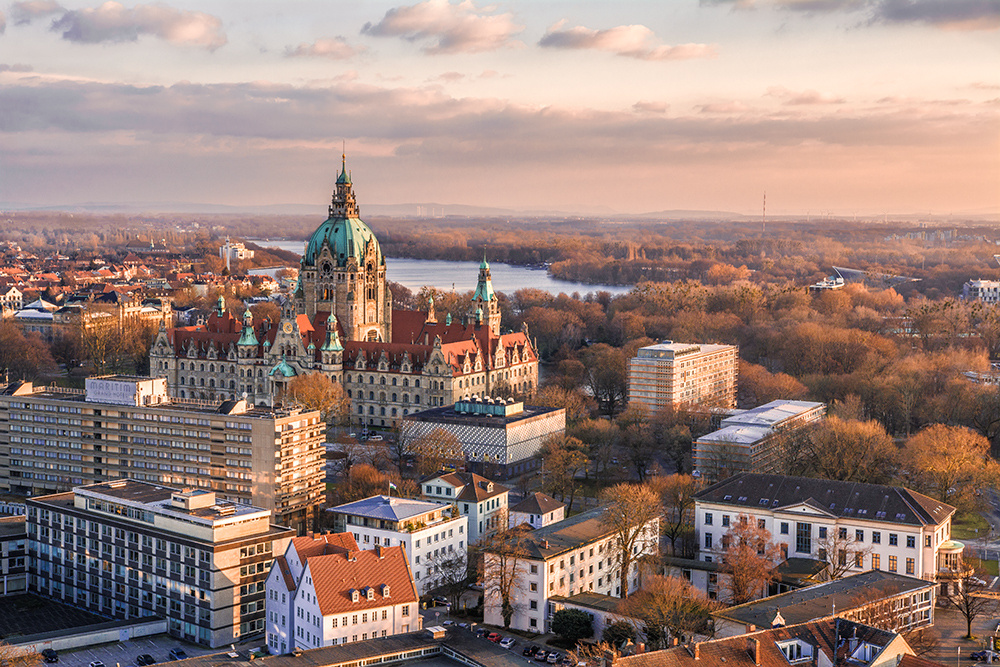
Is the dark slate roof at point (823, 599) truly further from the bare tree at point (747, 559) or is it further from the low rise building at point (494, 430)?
the low rise building at point (494, 430)

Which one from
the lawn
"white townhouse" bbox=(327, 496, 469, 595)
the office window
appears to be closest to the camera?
"white townhouse" bbox=(327, 496, 469, 595)

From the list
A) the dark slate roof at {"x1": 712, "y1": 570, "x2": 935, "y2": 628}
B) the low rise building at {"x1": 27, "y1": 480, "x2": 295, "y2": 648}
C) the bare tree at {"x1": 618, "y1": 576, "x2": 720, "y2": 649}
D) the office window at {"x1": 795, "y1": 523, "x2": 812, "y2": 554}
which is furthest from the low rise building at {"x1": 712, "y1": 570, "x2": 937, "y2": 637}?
the low rise building at {"x1": 27, "y1": 480, "x2": 295, "y2": 648}

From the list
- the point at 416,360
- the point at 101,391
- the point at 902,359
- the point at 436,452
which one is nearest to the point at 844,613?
the point at 436,452

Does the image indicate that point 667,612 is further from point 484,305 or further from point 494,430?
point 484,305

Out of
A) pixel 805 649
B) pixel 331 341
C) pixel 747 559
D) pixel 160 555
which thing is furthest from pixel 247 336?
pixel 805 649

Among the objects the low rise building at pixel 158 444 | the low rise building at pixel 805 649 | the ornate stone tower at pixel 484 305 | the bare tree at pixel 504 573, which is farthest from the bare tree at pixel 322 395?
the low rise building at pixel 805 649

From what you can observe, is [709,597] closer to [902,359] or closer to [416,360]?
[416,360]

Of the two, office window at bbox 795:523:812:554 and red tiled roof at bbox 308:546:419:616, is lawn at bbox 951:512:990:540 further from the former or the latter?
red tiled roof at bbox 308:546:419:616

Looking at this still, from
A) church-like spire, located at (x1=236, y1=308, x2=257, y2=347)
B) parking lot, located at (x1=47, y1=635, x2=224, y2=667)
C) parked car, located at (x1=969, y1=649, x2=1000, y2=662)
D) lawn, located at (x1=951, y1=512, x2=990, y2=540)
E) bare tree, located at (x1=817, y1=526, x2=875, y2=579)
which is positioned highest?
church-like spire, located at (x1=236, y1=308, x2=257, y2=347)
